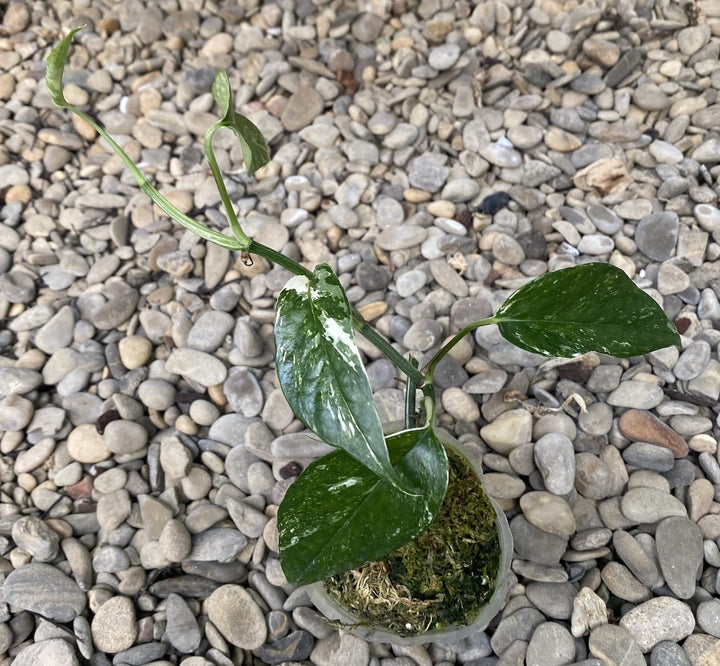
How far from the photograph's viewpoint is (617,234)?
1233 mm

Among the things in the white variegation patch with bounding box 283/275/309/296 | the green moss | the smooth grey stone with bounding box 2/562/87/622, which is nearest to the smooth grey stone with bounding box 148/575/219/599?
the smooth grey stone with bounding box 2/562/87/622

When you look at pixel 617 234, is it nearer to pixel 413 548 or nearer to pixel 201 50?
pixel 413 548

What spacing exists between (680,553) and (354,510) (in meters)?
0.55

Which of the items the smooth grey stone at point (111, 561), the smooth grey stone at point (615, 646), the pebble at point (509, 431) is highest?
the pebble at point (509, 431)

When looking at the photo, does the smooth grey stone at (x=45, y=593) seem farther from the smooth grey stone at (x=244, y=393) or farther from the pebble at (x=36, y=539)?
the smooth grey stone at (x=244, y=393)

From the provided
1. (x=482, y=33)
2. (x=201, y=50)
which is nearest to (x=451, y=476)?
(x=482, y=33)

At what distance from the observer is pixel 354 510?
654mm

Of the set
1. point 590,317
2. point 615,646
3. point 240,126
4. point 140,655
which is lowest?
point 140,655

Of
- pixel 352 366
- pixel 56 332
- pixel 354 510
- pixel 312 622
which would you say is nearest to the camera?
pixel 352 366

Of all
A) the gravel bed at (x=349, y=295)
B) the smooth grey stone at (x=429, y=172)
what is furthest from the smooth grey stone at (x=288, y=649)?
the smooth grey stone at (x=429, y=172)

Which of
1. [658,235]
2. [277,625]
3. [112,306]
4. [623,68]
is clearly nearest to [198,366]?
[112,306]

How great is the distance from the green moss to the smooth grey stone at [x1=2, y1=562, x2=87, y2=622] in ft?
1.36

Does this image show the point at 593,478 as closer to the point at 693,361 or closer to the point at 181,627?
the point at 693,361

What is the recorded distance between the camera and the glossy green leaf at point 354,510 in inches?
24.8
